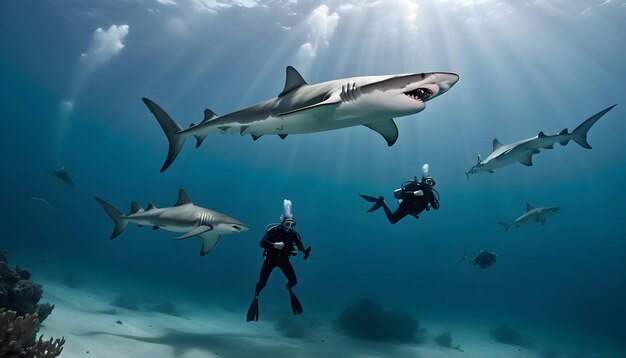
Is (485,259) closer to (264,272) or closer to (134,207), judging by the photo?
(264,272)

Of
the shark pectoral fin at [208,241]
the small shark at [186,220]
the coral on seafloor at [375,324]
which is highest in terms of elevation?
the small shark at [186,220]

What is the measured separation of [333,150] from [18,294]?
236ft

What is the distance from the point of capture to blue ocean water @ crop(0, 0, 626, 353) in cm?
2781

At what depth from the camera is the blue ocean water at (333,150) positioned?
2781cm

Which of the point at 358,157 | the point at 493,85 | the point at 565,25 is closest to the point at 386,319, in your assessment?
the point at 565,25

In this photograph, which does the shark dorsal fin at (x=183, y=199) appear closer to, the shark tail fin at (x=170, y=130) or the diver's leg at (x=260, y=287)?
the shark tail fin at (x=170, y=130)

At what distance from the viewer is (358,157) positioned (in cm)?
8138

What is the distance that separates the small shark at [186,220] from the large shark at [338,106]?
5.75 ft

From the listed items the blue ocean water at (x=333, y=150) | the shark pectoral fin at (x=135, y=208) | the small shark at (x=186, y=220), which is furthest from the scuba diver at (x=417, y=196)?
the blue ocean water at (x=333, y=150)

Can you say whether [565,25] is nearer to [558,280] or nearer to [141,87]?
[141,87]

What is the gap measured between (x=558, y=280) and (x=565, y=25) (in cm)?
13370

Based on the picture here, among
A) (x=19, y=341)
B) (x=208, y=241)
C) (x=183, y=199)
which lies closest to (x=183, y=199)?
(x=183, y=199)

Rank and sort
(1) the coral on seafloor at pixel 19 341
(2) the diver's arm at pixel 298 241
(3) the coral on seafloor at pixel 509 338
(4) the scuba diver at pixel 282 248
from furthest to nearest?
(3) the coral on seafloor at pixel 509 338 → (4) the scuba diver at pixel 282 248 → (2) the diver's arm at pixel 298 241 → (1) the coral on seafloor at pixel 19 341

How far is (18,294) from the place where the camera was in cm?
867
